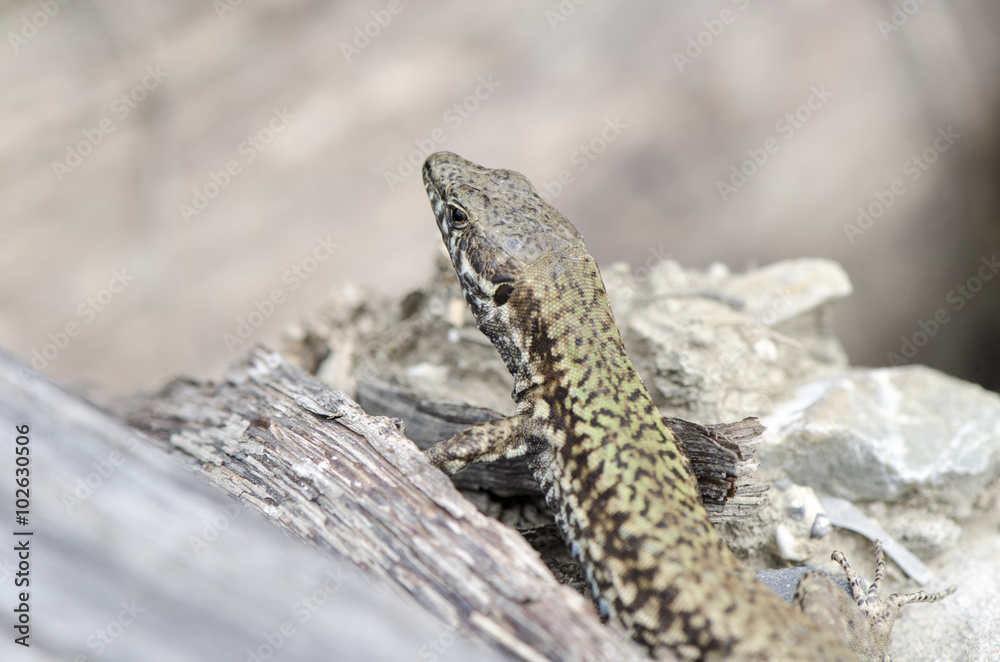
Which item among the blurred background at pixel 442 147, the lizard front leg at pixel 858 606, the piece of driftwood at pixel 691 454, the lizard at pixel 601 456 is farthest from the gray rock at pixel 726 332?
the blurred background at pixel 442 147

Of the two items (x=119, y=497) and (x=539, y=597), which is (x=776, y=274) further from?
(x=119, y=497)

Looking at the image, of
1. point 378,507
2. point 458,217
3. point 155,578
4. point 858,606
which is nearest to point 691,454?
point 858,606

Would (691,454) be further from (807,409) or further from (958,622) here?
(958,622)

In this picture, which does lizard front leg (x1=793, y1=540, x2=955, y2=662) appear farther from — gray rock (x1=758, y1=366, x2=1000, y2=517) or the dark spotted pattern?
gray rock (x1=758, y1=366, x2=1000, y2=517)

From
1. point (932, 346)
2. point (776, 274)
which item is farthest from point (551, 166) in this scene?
point (932, 346)

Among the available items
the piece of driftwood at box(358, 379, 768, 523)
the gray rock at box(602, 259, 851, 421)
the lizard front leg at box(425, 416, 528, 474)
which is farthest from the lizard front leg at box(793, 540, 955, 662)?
the lizard front leg at box(425, 416, 528, 474)

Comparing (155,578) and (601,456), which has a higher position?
(155,578)
